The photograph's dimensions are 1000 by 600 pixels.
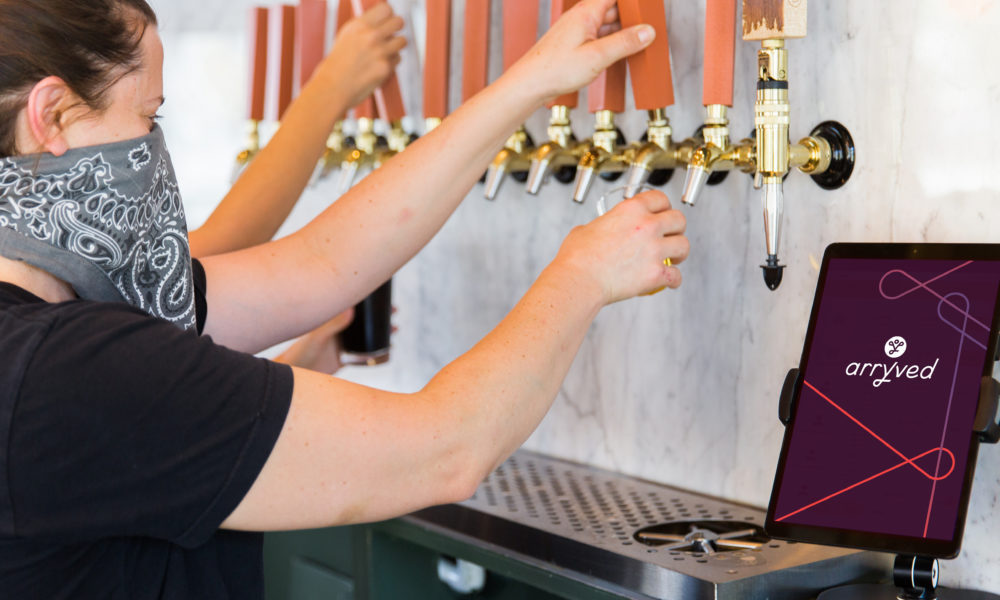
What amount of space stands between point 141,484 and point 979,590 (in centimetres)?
91

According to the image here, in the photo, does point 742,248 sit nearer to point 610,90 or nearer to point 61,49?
point 610,90

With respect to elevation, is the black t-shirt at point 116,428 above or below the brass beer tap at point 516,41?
below

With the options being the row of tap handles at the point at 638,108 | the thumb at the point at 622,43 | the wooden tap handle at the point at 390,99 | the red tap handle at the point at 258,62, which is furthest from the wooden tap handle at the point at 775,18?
the red tap handle at the point at 258,62

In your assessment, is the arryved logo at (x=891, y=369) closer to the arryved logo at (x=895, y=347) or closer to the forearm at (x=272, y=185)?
the arryved logo at (x=895, y=347)

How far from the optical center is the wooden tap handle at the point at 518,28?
1.55 m

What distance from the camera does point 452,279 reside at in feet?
6.40

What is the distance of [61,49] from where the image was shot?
34.6 inches

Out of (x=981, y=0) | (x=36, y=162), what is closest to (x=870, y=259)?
(x=981, y=0)

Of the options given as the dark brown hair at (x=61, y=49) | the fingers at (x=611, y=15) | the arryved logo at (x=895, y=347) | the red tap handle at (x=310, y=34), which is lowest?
the arryved logo at (x=895, y=347)

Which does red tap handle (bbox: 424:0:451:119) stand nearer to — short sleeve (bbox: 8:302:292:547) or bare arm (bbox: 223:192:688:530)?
bare arm (bbox: 223:192:688:530)

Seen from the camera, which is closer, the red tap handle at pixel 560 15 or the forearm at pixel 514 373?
the forearm at pixel 514 373

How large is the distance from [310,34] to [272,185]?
2.00ft

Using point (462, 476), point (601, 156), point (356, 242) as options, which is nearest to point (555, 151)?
point (601, 156)

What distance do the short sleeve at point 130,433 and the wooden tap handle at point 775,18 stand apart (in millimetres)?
654
